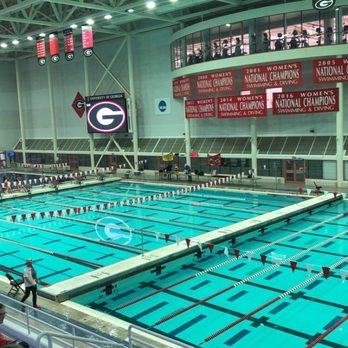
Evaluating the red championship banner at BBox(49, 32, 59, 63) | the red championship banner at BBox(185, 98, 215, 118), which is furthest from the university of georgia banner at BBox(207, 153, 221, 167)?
the red championship banner at BBox(49, 32, 59, 63)

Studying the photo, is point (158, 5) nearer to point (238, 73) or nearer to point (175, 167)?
point (238, 73)

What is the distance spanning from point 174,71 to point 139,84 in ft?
18.4

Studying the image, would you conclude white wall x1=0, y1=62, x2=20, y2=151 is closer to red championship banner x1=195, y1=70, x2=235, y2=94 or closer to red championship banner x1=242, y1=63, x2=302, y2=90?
red championship banner x1=195, y1=70, x2=235, y2=94

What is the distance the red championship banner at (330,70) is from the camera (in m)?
22.4

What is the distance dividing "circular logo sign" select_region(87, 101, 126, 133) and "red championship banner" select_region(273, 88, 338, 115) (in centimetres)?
1305

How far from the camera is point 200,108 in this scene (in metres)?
28.7

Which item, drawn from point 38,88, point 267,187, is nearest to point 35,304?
point 267,187

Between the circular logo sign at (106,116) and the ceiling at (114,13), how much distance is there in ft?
17.6

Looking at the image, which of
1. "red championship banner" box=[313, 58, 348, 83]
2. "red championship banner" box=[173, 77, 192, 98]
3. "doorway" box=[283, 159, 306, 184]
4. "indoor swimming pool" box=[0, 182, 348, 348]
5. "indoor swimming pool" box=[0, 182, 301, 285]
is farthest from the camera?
"red championship banner" box=[173, 77, 192, 98]

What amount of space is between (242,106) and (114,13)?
9774 mm

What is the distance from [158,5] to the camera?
2648 centimetres

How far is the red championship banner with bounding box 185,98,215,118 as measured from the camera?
92.1 ft

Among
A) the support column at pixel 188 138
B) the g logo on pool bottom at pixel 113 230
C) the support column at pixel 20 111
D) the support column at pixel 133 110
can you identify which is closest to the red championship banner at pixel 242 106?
the support column at pixel 188 138

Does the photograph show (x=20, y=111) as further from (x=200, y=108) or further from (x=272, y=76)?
(x=272, y=76)
